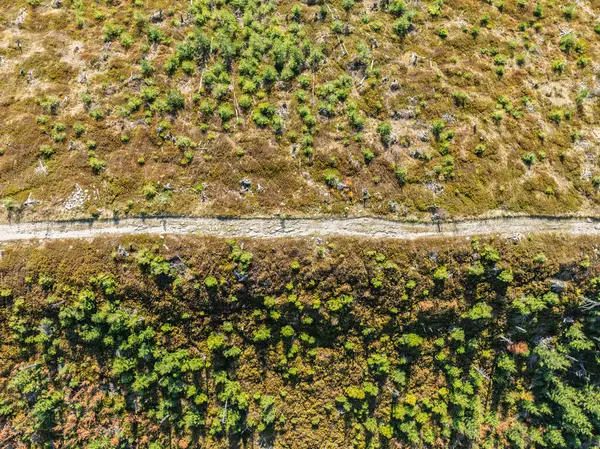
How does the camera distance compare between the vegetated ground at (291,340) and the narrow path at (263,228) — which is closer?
the vegetated ground at (291,340)

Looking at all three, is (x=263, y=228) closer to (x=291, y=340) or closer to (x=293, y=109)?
(x=291, y=340)

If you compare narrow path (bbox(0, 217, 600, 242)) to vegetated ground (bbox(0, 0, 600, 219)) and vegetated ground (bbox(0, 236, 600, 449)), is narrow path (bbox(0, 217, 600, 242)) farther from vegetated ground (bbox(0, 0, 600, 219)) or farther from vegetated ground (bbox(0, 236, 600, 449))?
vegetated ground (bbox(0, 236, 600, 449))

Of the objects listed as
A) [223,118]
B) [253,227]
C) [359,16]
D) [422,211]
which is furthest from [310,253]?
[359,16]

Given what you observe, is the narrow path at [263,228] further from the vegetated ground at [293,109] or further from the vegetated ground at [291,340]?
the vegetated ground at [291,340]

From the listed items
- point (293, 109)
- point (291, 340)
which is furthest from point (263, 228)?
point (293, 109)

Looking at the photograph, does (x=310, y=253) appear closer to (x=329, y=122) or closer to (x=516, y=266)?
(x=329, y=122)

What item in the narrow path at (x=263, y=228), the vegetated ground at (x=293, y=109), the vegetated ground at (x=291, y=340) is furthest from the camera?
the vegetated ground at (x=293, y=109)

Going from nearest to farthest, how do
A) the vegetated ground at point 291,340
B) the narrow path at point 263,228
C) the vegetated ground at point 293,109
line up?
the vegetated ground at point 291,340 → the narrow path at point 263,228 → the vegetated ground at point 293,109

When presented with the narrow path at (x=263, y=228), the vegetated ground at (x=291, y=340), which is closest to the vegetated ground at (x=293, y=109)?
the narrow path at (x=263, y=228)
